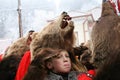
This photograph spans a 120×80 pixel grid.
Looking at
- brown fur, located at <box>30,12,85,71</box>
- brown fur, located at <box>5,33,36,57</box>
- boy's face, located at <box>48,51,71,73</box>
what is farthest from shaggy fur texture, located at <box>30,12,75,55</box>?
brown fur, located at <box>5,33,36,57</box>

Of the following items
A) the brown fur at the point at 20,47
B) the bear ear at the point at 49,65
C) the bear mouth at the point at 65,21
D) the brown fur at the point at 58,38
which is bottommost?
the brown fur at the point at 20,47

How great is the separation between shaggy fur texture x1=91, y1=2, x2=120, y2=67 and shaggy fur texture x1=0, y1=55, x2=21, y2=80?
4.89 feet

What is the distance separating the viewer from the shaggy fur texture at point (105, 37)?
2.71 meters

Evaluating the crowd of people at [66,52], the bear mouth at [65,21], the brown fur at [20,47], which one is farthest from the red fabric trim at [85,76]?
the brown fur at [20,47]

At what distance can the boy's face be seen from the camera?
10.6 ft

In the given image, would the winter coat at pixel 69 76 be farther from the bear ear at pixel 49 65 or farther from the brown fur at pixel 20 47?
the brown fur at pixel 20 47

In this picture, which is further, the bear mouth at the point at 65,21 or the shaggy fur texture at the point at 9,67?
the shaggy fur texture at the point at 9,67

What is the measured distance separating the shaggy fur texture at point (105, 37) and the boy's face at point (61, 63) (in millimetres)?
416

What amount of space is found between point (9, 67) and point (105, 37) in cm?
168

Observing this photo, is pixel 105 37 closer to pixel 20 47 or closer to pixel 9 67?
pixel 9 67

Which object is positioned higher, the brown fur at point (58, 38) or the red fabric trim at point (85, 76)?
the brown fur at point (58, 38)

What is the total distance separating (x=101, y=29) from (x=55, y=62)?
61 centimetres

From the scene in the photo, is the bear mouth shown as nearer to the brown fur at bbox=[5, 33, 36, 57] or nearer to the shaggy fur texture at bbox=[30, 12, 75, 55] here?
the shaggy fur texture at bbox=[30, 12, 75, 55]

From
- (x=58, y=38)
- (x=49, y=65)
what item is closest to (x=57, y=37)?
(x=58, y=38)
